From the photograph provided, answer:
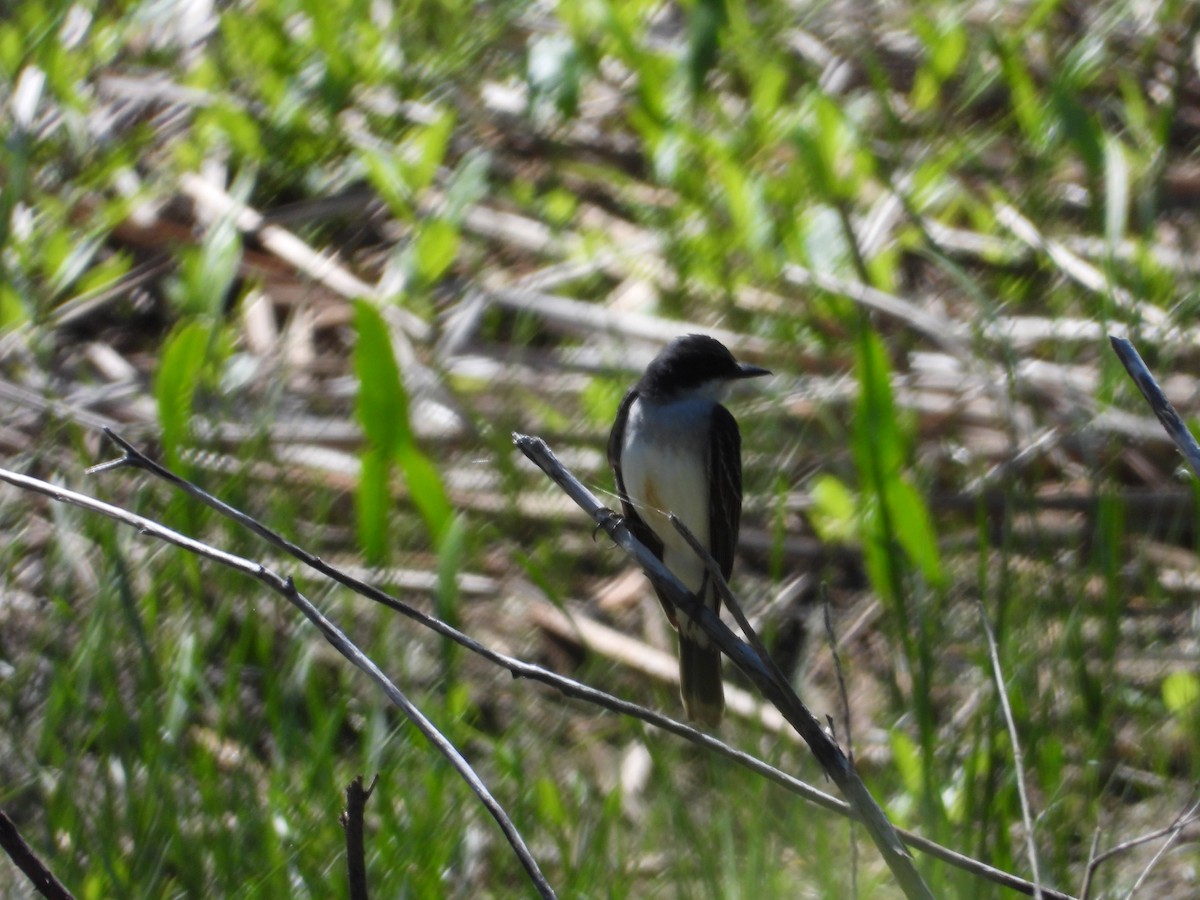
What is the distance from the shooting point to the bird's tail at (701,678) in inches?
150

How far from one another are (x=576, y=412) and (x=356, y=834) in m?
3.50

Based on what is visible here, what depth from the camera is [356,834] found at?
1.76 m

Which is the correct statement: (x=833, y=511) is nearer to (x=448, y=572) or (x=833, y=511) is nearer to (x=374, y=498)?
(x=448, y=572)

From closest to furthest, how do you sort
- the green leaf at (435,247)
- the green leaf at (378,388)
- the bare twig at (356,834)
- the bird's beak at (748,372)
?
1. the bare twig at (356,834)
2. the green leaf at (378,388)
3. the bird's beak at (748,372)
4. the green leaf at (435,247)

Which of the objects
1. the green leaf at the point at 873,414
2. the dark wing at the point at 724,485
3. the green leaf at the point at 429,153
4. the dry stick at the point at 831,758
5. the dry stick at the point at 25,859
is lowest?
the dark wing at the point at 724,485

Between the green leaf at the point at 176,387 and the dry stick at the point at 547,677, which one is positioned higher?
the dry stick at the point at 547,677

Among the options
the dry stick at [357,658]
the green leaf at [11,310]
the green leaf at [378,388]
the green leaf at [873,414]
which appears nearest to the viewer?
the dry stick at [357,658]

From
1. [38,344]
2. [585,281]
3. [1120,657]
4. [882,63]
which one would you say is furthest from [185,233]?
[1120,657]

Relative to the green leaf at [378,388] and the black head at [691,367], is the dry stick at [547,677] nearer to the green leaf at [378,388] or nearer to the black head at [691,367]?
the green leaf at [378,388]

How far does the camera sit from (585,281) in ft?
18.4

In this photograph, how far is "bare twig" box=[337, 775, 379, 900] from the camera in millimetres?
1698

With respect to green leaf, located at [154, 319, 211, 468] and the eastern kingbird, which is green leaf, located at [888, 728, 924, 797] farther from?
green leaf, located at [154, 319, 211, 468]

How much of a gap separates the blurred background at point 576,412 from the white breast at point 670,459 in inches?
9.3

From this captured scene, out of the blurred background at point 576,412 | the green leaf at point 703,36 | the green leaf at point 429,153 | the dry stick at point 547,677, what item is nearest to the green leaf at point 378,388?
the blurred background at point 576,412
